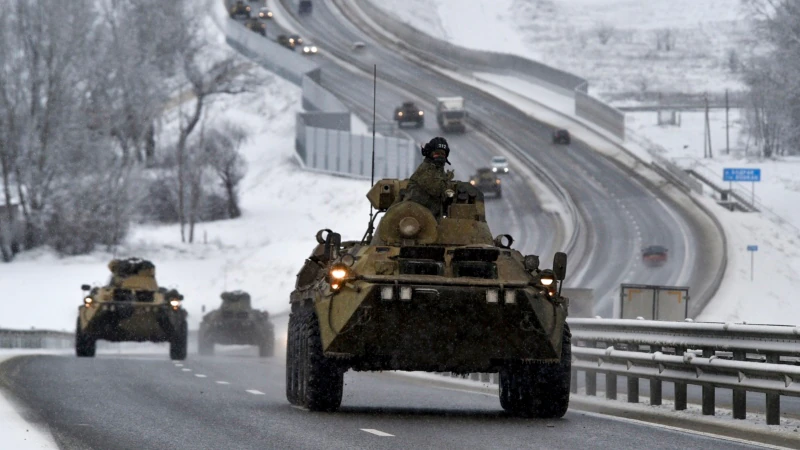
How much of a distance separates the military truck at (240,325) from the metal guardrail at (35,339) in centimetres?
550

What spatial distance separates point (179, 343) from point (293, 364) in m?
17.3

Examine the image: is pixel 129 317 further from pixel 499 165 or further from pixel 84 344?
pixel 499 165

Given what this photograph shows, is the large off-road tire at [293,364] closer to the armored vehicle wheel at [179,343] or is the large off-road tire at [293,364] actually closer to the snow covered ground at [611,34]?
the armored vehicle wheel at [179,343]

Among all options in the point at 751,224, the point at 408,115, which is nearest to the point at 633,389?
the point at 751,224

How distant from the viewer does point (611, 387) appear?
773 inches

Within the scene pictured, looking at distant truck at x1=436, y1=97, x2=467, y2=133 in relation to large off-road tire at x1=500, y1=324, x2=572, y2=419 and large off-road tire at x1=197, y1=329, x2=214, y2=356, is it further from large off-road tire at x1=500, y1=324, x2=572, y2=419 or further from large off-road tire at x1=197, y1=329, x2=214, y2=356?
large off-road tire at x1=500, y1=324, x2=572, y2=419

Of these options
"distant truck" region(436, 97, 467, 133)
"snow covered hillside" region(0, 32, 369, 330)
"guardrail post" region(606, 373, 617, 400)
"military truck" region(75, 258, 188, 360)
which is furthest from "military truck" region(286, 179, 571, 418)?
"distant truck" region(436, 97, 467, 133)

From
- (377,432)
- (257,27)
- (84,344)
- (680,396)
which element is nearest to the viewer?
(377,432)

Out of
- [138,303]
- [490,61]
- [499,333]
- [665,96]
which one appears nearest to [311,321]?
[499,333]

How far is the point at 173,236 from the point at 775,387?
222ft

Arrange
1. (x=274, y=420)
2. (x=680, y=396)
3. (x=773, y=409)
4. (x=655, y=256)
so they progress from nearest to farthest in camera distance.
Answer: (x=274, y=420), (x=773, y=409), (x=680, y=396), (x=655, y=256)

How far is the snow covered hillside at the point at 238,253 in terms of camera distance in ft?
203

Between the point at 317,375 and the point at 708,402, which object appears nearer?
the point at 317,375

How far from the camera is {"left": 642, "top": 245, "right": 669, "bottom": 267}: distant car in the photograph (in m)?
67.8
